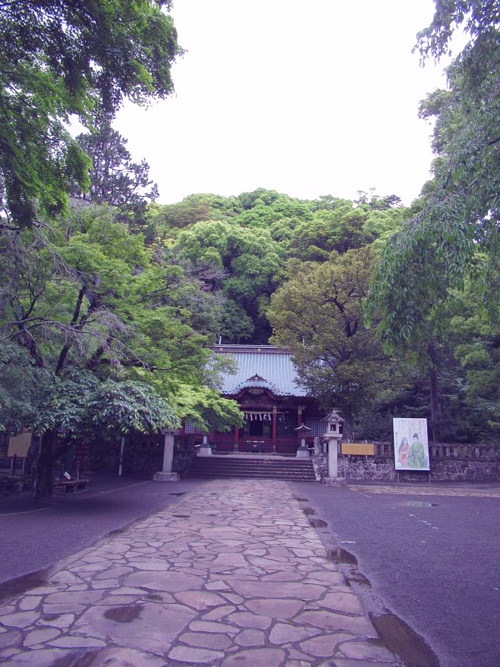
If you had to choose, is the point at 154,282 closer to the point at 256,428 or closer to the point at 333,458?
the point at 333,458

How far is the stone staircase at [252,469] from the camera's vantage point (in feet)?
63.5

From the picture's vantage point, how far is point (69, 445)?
34.6 ft

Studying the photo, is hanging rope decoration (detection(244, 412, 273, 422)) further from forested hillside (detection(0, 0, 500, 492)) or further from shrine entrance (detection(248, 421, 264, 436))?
forested hillside (detection(0, 0, 500, 492))

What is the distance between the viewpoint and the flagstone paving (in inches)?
137

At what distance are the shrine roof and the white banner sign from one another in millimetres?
8473

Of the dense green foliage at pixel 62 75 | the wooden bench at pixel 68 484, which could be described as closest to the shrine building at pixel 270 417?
the wooden bench at pixel 68 484

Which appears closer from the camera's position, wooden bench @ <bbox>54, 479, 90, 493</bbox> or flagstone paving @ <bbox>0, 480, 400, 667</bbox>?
flagstone paving @ <bbox>0, 480, 400, 667</bbox>

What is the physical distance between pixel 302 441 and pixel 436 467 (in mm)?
8023

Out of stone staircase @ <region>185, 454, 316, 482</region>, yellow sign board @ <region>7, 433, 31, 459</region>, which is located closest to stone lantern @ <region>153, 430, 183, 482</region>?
stone staircase @ <region>185, 454, 316, 482</region>

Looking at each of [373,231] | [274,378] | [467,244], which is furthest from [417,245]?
[373,231]

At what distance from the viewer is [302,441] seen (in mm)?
25188

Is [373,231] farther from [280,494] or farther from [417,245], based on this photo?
[417,245]

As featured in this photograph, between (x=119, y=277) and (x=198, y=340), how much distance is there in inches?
145

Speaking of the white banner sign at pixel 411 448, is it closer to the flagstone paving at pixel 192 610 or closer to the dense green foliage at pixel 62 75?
the flagstone paving at pixel 192 610
